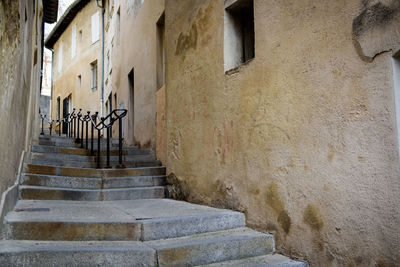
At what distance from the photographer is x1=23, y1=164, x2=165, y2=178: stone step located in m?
5.13

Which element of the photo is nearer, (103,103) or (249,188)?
(249,188)

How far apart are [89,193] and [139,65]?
4691 mm

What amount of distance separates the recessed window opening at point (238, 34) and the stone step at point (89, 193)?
7.32 feet

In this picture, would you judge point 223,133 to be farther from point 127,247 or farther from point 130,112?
point 130,112

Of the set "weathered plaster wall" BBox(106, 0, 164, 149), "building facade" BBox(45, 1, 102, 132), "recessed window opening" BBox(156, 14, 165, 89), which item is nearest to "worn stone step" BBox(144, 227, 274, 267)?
"weathered plaster wall" BBox(106, 0, 164, 149)

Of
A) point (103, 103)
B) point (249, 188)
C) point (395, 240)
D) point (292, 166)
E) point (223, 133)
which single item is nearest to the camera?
point (395, 240)

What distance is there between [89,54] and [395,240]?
17.2 meters

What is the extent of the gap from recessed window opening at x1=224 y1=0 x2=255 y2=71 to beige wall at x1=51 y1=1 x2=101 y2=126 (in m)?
12.8

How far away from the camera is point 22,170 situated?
15.5 feet

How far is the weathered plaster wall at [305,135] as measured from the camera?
95.0 inches

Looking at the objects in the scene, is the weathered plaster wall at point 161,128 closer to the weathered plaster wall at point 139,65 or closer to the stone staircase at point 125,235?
the weathered plaster wall at point 139,65

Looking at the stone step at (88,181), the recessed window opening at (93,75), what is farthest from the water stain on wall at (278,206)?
the recessed window opening at (93,75)

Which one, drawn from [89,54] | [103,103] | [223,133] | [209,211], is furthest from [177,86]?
[89,54]

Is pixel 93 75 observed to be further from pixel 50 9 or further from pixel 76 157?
pixel 76 157
